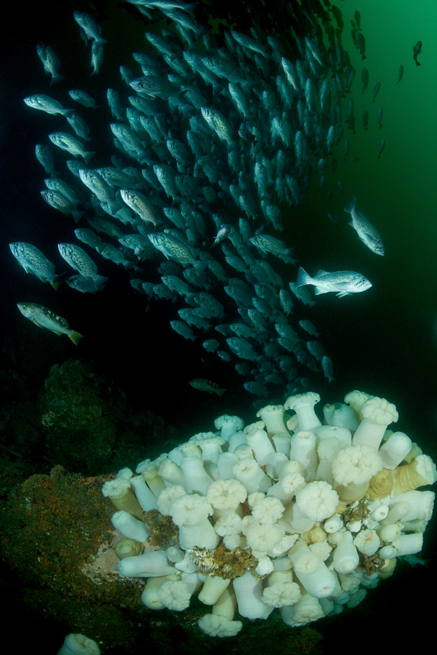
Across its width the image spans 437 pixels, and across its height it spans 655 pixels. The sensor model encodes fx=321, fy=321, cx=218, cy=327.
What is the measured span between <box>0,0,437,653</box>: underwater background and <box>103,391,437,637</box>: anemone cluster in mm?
972

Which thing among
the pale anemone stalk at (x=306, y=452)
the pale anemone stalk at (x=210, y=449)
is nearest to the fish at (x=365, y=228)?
the pale anemone stalk at (x=306, y=452)

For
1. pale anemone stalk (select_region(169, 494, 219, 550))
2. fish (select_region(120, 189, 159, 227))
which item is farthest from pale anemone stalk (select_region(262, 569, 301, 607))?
fish (select_region(120, 189, 159, 227))

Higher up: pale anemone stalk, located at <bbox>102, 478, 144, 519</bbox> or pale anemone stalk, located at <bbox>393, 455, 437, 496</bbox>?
pale anemone stalk, located at <bbox>393, 455, 437, 496</bbox>

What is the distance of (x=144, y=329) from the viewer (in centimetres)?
845

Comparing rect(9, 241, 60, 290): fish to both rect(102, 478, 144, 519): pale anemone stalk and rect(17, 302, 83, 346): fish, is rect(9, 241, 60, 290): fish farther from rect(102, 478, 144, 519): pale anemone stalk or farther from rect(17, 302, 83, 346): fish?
rect(102, 478, 144, 519): pale anemone stalk

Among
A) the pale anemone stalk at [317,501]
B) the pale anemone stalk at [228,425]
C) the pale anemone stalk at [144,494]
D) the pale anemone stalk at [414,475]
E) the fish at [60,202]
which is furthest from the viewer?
the fish at [60,202]

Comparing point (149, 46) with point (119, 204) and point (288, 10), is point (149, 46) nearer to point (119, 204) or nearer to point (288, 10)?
point (288, 10)

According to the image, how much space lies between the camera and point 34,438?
5.36m

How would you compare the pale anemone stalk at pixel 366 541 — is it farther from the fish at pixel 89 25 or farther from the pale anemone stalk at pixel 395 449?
the fish at pixel 89 25

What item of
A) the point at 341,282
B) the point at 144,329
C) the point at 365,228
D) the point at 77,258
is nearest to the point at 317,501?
the point at 341,282

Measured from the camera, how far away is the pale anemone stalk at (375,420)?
7.02 feet

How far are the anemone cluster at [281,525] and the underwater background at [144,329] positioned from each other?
972mm

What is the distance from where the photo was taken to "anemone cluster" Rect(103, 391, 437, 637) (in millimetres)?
1942

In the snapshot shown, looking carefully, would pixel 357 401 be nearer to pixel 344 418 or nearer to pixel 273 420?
pixel 344 418
